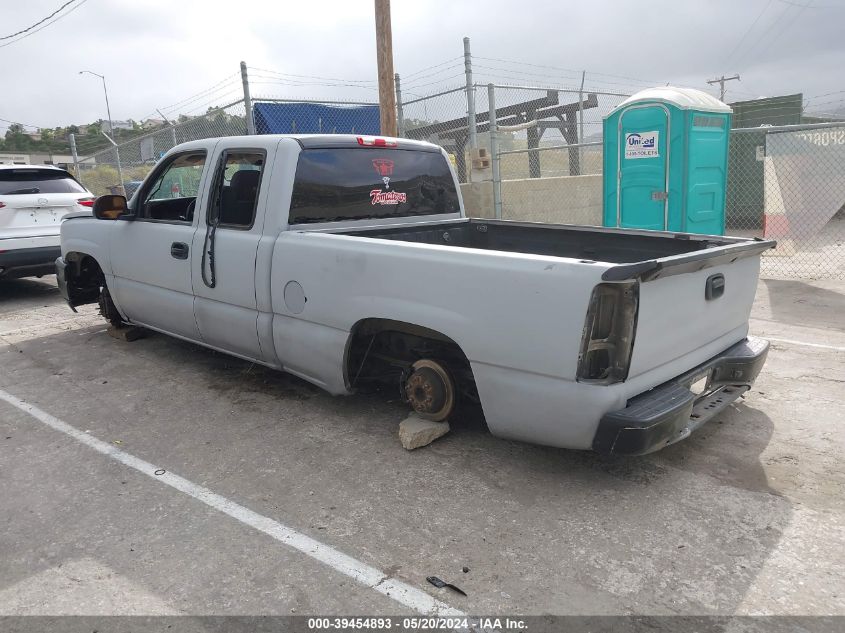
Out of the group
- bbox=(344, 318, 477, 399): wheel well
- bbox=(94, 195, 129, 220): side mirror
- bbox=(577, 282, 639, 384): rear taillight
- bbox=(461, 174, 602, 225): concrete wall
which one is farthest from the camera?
bbox=(461, 174, 602, 225): concrete wall

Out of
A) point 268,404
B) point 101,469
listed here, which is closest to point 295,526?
point 101,469

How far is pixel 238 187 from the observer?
4.70 metres

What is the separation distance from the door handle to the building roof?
5859 millimetres

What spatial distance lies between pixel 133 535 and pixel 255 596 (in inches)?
33.3

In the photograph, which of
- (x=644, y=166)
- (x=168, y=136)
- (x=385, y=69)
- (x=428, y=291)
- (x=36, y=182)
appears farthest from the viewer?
(x=168, y=136)

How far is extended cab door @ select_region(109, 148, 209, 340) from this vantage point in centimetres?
509

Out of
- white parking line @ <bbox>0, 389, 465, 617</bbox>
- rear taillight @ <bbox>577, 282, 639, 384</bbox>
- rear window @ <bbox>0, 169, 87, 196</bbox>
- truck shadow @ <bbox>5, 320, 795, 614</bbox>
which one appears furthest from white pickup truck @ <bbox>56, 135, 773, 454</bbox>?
rear window @ <bbox>0, 169, 87, 196</bbox>

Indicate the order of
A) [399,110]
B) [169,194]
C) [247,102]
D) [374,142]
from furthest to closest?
[399,110] → [247,102] → [169,194] → [374,142]

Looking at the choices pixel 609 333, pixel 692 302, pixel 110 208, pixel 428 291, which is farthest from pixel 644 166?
pixel 110 208

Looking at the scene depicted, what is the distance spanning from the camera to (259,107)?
11.6m

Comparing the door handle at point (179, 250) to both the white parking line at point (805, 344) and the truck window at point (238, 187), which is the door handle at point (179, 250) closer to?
the truck window at point (238, 187)

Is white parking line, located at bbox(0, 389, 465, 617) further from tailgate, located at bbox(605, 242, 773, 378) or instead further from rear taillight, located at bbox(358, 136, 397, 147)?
rear taillight, located at bbox(358, 136, 397, 147)

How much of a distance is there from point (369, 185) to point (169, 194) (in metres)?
3.00

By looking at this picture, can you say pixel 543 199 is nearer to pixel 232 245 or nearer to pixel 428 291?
pixel 232 245
